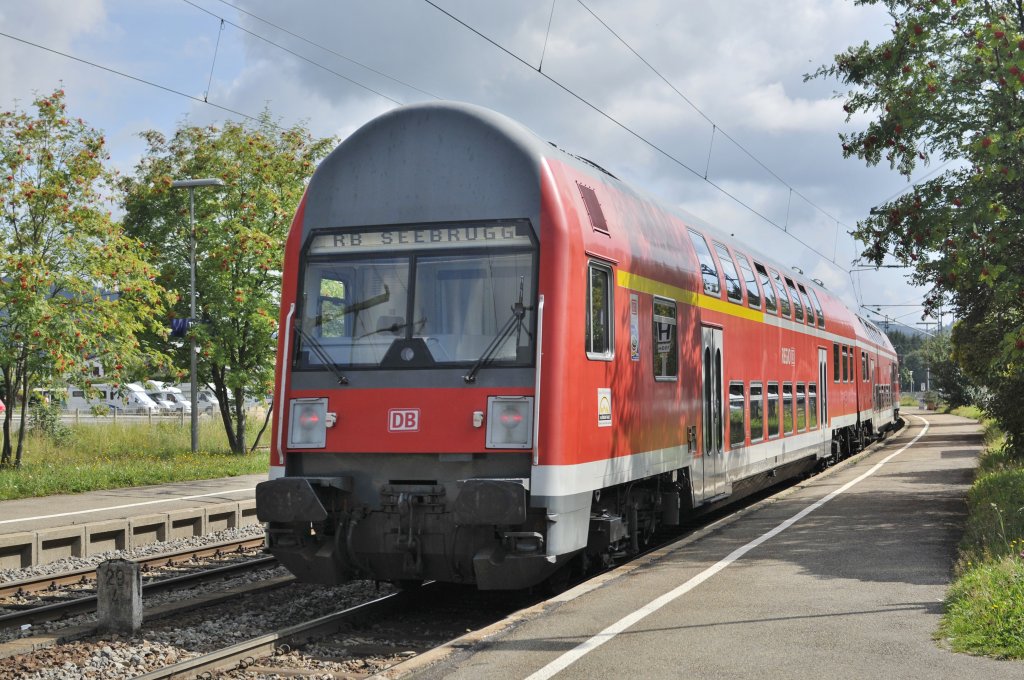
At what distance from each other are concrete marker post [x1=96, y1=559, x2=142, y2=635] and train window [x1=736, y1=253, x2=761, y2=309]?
9.47m

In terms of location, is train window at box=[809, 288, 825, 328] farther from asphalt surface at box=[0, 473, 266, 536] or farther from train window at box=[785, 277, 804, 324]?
asphalt surface at box=[0, 473, 266, 536]

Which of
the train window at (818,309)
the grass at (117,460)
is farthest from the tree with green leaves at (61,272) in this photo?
the train window at (818,309)

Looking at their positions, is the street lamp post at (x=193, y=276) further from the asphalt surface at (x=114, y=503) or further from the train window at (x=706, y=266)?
the train window at (x=706, y=266)

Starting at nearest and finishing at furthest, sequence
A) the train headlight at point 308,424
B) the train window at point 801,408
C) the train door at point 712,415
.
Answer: the train headlight at point 308,424
the train door at point 712,415
the train window at point 801,408

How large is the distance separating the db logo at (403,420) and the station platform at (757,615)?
1.67 metres

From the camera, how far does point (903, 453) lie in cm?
2945

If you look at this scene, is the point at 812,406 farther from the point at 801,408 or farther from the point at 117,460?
the point at 117,460

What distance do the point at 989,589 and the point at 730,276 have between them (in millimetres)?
7272

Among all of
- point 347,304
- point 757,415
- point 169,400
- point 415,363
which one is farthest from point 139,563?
point 169,400

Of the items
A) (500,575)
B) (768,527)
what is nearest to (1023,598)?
(500,575)

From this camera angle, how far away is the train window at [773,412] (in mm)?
17047

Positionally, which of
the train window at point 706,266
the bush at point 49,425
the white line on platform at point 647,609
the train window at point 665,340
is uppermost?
the train window at point 706,266

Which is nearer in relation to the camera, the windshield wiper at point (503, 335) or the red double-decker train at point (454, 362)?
the red double-decker train at point (454, 362)

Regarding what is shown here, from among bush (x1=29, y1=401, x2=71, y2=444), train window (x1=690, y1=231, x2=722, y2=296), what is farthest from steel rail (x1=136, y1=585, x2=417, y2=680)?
bush (x1=29, y1=401, x2=71, y2=444)
